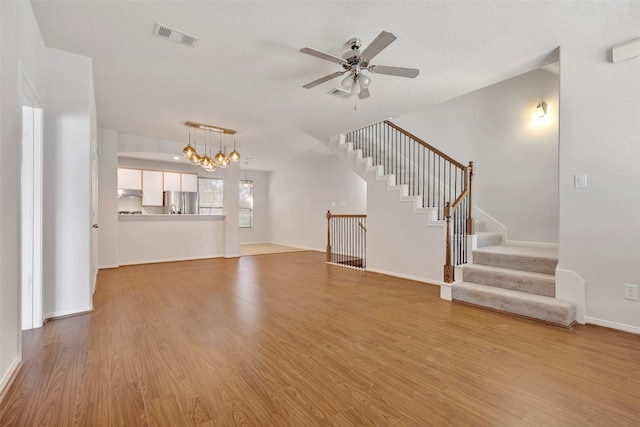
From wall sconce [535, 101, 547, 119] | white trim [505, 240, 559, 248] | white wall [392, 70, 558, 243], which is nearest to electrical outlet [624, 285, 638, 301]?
white trim [505, 240, 559, 248]

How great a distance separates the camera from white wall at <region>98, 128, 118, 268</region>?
5.70 m

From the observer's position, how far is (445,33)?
270cm

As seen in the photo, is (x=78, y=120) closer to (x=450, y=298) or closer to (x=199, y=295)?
(x=199, y=295)

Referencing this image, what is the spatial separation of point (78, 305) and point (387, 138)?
239 inches

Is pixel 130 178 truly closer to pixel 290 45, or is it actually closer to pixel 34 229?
pixel 34 229

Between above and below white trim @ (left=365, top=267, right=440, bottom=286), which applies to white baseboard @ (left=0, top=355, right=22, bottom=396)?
above

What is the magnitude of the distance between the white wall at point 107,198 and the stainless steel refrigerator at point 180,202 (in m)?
2.15

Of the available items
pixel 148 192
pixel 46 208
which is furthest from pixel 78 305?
pixel 148 192

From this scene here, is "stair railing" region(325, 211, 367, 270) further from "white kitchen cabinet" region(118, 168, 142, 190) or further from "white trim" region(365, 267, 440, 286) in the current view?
"white kitchen cabinet" region(118, 168, 142, 190)

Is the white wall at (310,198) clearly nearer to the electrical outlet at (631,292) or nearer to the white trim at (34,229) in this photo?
the electrical outlet at (631,292)

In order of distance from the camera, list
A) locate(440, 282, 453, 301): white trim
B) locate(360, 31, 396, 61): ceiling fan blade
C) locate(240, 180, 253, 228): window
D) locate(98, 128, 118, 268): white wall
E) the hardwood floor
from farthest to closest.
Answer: locate(240, 180, 253, 228): window, locate(98, 128, 118, 268): white wall, locate(440, 282, 453, 301): white trim, locate(360, 31, 396, 61): ceiling fan blade, the hardwood floor

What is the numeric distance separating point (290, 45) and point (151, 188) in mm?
6747

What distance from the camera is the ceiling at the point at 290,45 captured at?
2.39 metres

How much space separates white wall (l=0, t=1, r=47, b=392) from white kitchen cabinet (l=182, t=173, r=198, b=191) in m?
6.42
